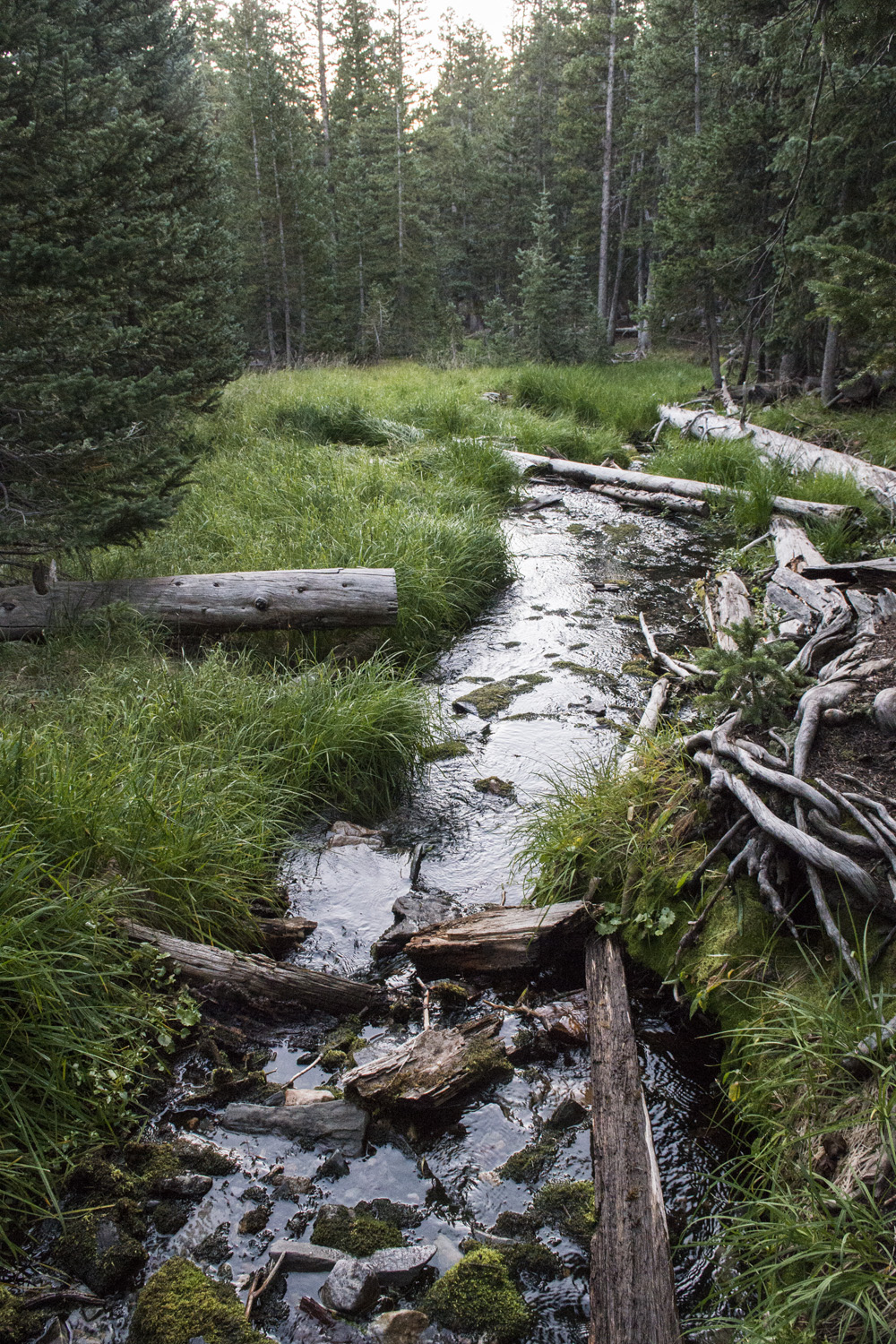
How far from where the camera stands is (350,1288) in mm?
1984

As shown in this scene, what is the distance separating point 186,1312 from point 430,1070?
0.94 m

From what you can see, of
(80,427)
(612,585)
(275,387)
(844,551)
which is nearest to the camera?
(80,427)

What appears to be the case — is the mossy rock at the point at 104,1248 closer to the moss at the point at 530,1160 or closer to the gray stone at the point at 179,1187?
the gray stone at the point at 179,1187

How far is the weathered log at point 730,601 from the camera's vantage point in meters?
5.80

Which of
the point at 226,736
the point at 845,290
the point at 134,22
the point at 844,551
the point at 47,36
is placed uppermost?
the point at 134,22

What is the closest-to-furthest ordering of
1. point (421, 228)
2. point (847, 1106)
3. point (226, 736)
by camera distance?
point (847, 1106) < point (226, 736) < point (421, 228)

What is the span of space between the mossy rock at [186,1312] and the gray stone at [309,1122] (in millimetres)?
496

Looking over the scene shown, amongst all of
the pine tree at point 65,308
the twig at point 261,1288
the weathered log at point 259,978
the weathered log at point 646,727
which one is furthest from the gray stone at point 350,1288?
the pine tree at point 65,308

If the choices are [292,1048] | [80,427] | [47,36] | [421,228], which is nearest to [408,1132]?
[292,1048]

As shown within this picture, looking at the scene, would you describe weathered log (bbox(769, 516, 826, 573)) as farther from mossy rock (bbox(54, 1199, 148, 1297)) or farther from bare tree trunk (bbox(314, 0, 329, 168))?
bare tree trunk (bbox(314, 0, 329, 168))

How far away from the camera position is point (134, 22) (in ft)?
32.9

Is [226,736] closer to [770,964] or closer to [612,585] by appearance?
[770,964]

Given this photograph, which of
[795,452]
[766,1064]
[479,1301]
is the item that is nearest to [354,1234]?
[479,1301]

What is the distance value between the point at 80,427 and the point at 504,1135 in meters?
4.72
